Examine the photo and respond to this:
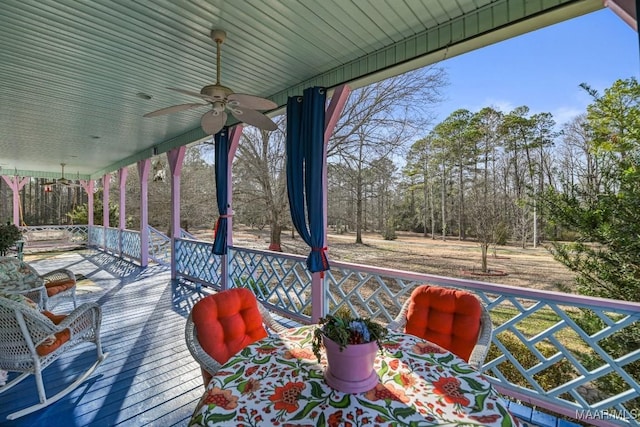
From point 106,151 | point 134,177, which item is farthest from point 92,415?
point 134,177

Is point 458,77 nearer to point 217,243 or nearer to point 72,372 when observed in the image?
Answer: point 217,243

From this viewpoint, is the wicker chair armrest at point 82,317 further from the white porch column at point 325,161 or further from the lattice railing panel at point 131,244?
the lattice railing panel at point 131,244

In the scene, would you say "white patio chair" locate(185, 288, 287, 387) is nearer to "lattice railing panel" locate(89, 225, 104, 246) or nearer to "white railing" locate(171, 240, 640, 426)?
"white railing" locate(171, 240, 640, 426)

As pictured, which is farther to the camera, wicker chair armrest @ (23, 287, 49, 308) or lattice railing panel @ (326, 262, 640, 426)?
wicker chair armrest @ (23, 287, 49, 308)

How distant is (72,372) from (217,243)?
2.22 metres

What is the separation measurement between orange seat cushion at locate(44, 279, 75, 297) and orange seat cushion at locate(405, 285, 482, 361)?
412cm

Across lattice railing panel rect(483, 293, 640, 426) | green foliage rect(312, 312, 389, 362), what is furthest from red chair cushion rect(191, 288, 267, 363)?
lattice railing panel rect(483, 293, 640, 426)

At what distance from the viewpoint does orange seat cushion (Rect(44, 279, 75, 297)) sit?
11.7ft

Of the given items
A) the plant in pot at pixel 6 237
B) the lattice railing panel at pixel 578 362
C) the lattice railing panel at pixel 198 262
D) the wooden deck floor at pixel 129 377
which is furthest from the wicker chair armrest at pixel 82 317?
the plant in pot at pixel 6 237

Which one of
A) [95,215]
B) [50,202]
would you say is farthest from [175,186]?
[50,202]

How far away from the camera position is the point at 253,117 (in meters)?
2.62

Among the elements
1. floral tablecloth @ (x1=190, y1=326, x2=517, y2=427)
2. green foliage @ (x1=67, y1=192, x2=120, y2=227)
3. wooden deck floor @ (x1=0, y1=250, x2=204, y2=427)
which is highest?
green foliage @ (x1=67, y1=192, x2=120, y2=227)

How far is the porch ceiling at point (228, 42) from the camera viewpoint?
206 cm

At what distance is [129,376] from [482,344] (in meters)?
2.70
